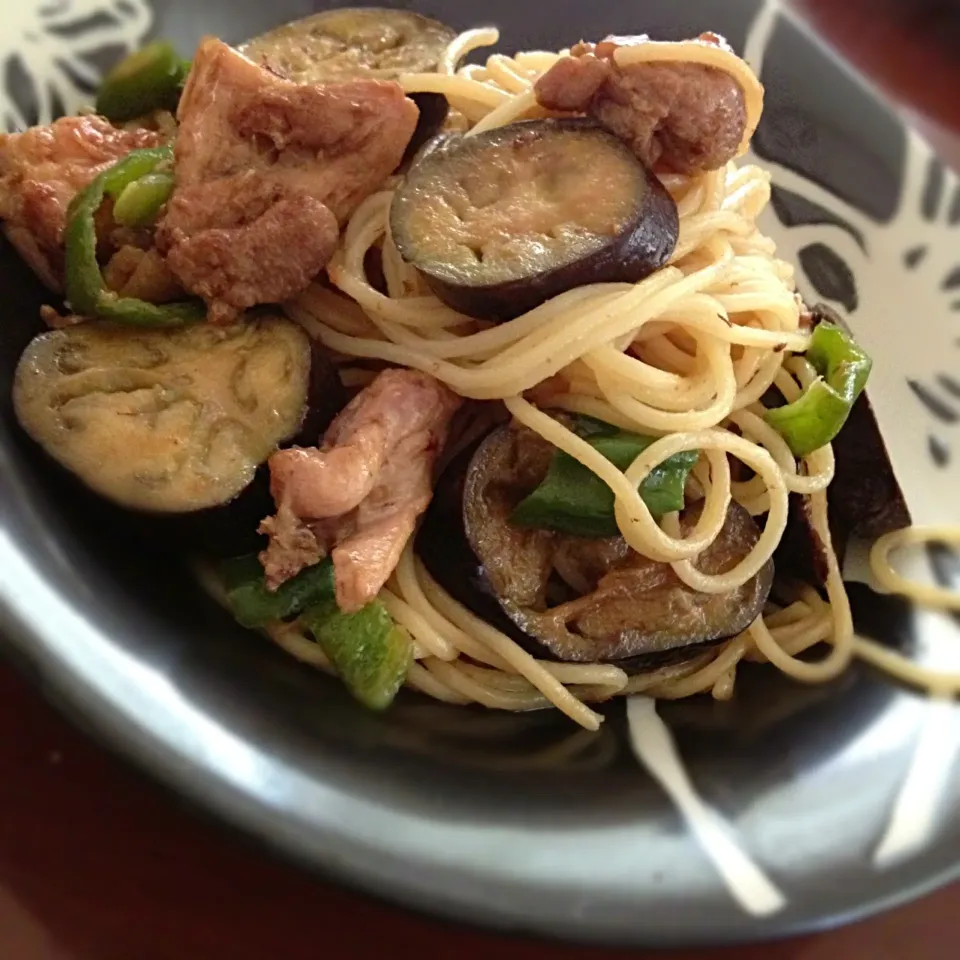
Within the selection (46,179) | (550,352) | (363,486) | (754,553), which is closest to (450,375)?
(550,352)

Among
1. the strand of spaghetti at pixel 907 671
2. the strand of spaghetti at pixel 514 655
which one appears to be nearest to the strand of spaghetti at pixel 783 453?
the strand of spaghetti at pixel 907 671

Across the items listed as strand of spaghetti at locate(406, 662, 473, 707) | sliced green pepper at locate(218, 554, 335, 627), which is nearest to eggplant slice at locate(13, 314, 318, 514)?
sliced green pepper at locate(218, 554, 335, 627)

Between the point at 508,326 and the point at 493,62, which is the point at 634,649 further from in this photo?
the point at 493,62

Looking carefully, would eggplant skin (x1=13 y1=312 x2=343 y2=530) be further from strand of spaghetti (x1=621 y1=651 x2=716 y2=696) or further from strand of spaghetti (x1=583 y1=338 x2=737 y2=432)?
strand of spaghetti (x1=621 y1=651 x2=716 y2=696)

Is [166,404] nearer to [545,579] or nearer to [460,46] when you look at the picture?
[545,579]

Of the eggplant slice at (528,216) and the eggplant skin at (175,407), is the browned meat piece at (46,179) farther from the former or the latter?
the eggplant slice at (528,216)
